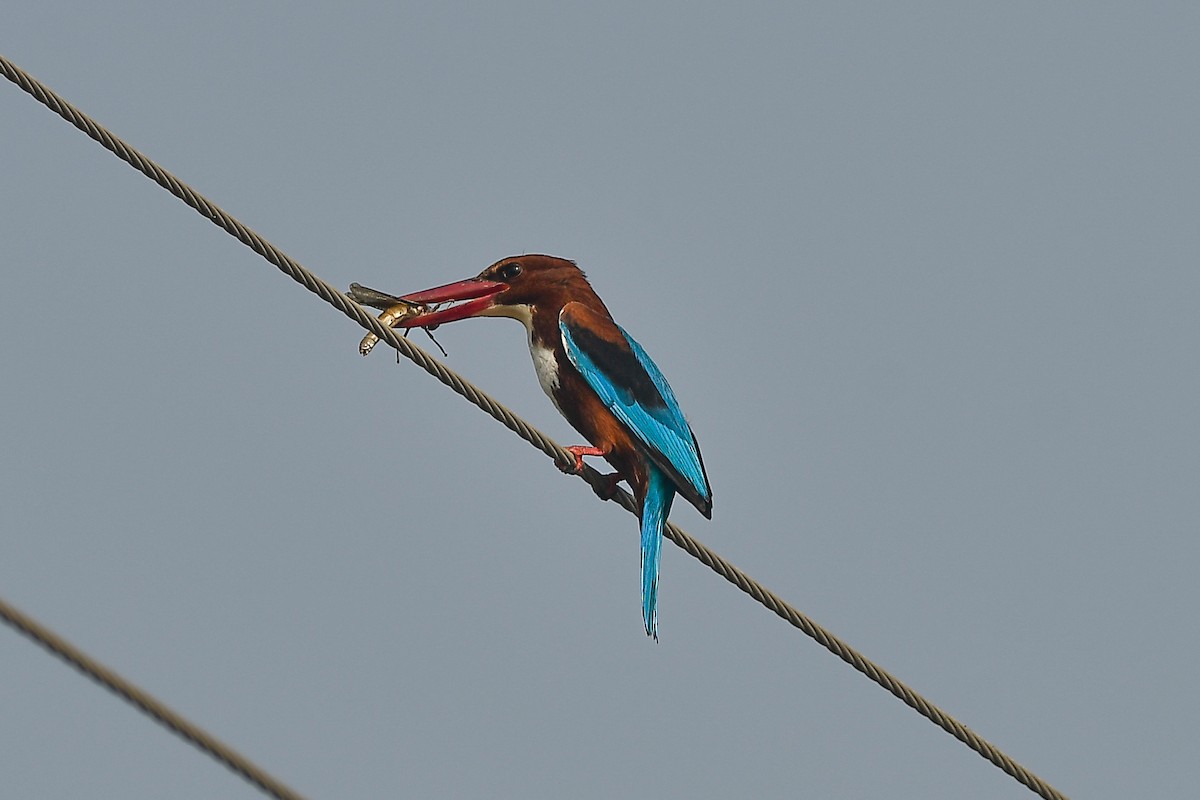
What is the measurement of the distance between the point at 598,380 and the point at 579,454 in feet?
1.29

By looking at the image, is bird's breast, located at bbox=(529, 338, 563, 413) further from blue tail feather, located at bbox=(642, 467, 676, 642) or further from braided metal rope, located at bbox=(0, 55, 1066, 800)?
braided metal rope, located at bbox=(0, 55, 1066, 800)

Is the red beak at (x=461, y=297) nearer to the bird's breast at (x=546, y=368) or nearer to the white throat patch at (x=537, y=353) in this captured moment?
the white throat patch at (x=537, y=353)

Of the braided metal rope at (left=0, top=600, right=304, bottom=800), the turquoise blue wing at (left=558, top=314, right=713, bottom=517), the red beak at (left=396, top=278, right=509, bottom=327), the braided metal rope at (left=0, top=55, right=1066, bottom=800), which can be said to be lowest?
the braided metal rope at (left=0, top=600, right=304, bottom=800)

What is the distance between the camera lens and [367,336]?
22.9ft

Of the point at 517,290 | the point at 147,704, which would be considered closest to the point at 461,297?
the point at 517,290

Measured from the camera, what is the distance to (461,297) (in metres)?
8.05

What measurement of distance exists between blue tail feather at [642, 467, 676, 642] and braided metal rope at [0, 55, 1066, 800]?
0.86m

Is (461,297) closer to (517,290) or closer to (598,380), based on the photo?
(517,290)

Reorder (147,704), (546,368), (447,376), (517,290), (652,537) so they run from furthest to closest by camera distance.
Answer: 1. (517,290)
2. (546,368)
3. (652,537)
4. (447,376)
5. (147,704)

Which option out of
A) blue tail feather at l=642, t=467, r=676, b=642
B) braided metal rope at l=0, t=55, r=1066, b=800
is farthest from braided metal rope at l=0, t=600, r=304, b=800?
blue tail feather at l=642, t=467, r=676, b=642

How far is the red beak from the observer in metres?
7.90

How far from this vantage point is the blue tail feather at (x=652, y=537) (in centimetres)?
718

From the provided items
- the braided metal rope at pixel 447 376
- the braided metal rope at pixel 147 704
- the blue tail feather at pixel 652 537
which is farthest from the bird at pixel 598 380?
the braided metal rope at pixel 147 704

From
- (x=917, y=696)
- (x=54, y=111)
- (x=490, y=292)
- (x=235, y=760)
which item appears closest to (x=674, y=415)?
(x=490, y=292)
